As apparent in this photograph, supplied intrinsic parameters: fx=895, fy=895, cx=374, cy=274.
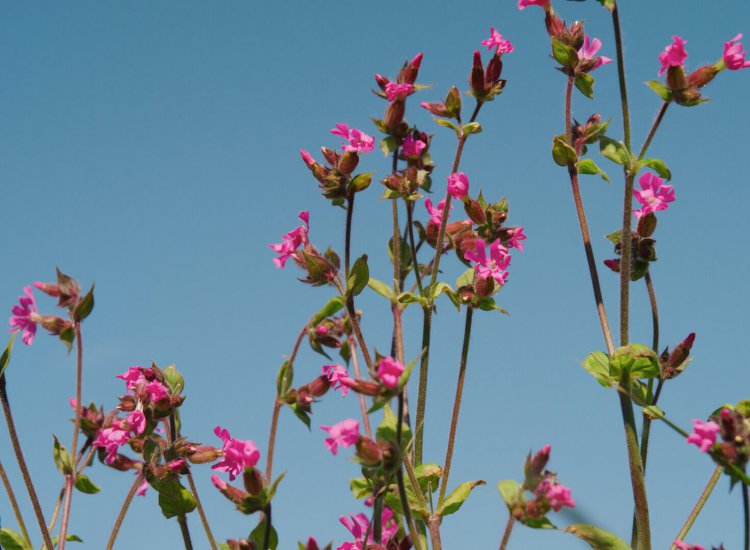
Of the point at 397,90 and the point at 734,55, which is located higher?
the point at 397,90

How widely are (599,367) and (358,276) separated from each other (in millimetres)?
632

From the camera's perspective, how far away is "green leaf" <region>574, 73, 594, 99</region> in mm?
2382

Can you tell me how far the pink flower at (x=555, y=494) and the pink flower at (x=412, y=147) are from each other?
1103 millimetres

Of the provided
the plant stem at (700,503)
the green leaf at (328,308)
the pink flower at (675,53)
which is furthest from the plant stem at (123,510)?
the pink flower at (675,53)

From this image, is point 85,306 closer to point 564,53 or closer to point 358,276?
point 358,276

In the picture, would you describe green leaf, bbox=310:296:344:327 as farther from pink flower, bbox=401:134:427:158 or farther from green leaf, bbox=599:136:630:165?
green leaf, bbox=599:136:630:165

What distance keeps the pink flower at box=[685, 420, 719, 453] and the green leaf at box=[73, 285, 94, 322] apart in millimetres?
1494

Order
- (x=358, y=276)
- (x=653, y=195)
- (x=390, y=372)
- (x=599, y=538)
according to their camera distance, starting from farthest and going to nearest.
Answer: (x=653, y=195)
(x=358, y=276)
(x=599, y=538)
(x=390, y=372)

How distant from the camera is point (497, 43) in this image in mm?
2516

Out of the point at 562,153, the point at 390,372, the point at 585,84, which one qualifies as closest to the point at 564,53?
the point at 585,84

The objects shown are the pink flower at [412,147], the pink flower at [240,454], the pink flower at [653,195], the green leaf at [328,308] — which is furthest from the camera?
the pink flower at [412,147]

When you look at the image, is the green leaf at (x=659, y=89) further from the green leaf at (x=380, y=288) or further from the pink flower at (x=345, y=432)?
the pink flower at (x=345, y=432)

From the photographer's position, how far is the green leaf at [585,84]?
2.38 meters

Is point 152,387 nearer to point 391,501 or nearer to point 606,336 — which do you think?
point 391,501
